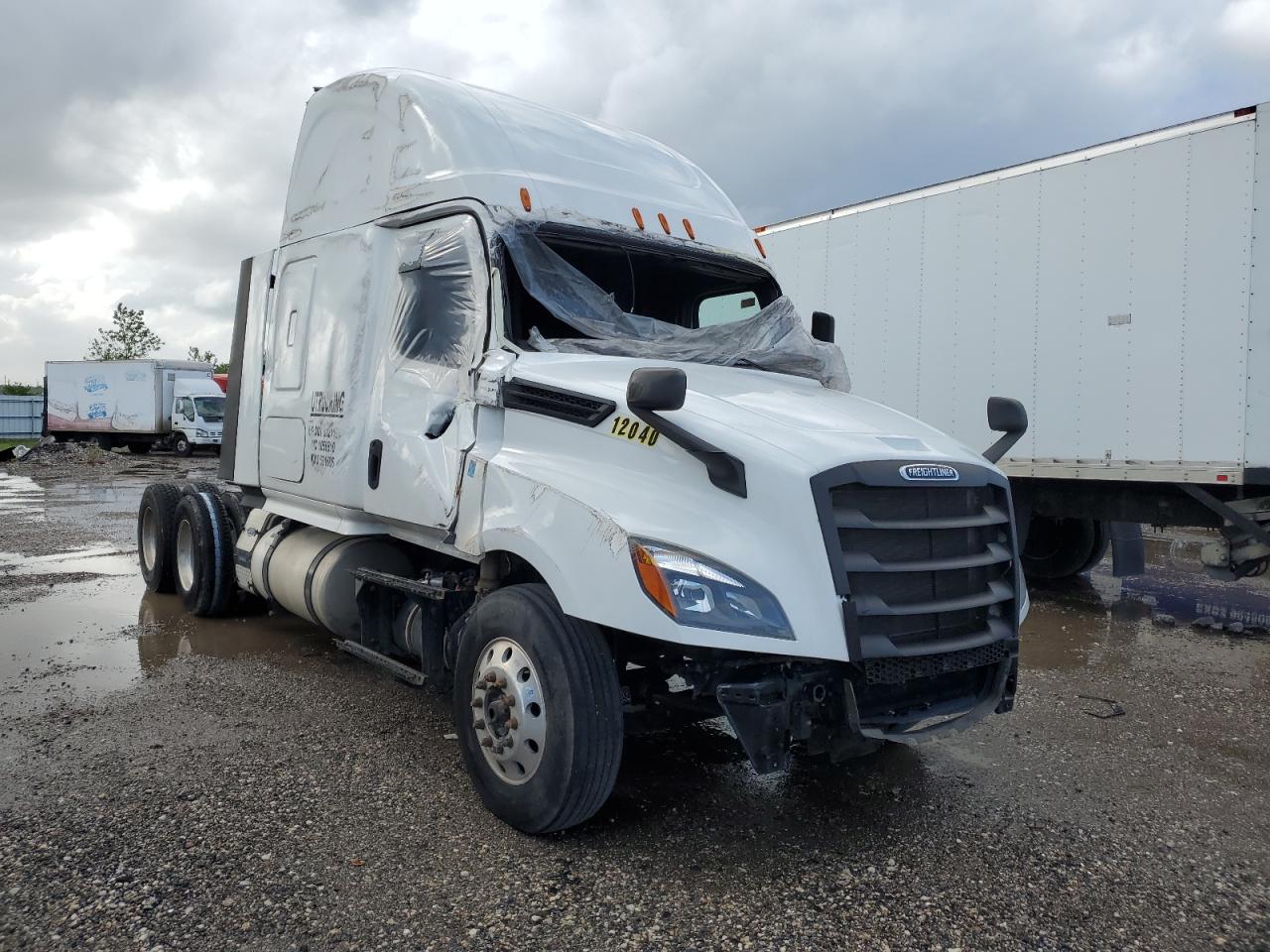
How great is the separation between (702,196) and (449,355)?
6.64ft

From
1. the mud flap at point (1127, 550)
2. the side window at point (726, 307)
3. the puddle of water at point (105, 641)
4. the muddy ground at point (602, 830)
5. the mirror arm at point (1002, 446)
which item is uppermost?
the side window at point (726, 307)

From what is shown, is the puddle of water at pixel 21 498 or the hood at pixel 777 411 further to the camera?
the puddle of water at pixel 21 498

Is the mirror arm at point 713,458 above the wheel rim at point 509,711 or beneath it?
above

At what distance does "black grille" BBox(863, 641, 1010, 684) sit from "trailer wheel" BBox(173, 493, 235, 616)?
19.2 feet

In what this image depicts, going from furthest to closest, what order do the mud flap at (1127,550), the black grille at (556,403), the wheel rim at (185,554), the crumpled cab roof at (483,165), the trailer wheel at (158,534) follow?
the mud flap at (1127,550), the trailer wheel at (158,534), the wheel rim at (185,554), the crumpled cab roof at (483,165), the black grille at (556,403)

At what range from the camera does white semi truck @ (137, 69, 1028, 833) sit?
3.50 meters

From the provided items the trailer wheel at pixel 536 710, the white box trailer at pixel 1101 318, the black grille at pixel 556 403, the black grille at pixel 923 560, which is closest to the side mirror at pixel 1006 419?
the black grille at pixel 923 560

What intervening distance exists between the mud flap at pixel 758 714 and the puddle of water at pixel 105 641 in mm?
4195

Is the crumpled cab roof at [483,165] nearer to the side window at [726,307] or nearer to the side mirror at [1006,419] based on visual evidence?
the side window at [726,307]

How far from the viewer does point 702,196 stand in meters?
5.85

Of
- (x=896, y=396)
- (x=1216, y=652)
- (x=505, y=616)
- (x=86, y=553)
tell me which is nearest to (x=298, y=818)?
(x=505, y=616)

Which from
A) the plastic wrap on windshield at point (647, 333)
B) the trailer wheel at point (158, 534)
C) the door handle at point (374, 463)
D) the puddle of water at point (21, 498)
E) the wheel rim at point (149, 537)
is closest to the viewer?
the plastic wrap on windshield at point (647, 333)

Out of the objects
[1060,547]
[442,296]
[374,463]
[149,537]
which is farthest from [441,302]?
[1060,547]

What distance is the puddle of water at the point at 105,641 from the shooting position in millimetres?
5949
